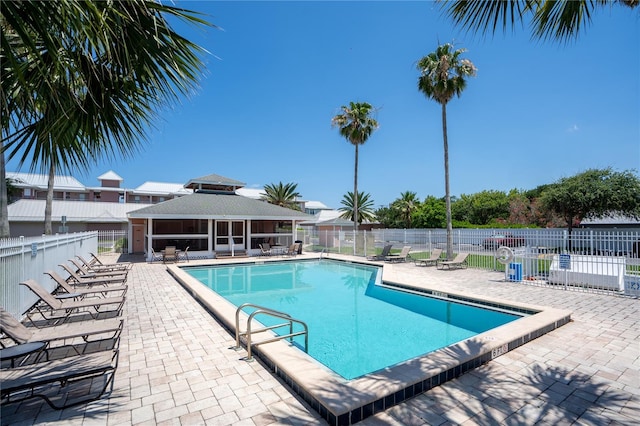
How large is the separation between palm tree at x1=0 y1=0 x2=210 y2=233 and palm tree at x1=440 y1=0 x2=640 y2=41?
3.32m

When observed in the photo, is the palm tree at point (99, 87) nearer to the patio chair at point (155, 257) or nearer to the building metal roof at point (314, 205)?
the patio chair at point (155, 257)

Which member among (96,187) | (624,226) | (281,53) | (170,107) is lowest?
(624,226)

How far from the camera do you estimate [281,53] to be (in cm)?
1558

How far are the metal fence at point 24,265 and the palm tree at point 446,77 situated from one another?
15581mm

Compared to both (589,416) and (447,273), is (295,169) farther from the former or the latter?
(589,416)

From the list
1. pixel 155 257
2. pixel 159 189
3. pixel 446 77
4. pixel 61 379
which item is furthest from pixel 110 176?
pixel 61 379

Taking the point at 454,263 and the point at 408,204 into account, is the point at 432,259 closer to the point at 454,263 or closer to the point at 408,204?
the point at 454,263

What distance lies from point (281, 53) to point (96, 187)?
133 feet

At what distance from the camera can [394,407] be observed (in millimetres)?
3578

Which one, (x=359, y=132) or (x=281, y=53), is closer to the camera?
(x=281, y=53)

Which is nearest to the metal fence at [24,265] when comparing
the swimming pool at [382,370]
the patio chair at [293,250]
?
the swimming pool at [382,370]

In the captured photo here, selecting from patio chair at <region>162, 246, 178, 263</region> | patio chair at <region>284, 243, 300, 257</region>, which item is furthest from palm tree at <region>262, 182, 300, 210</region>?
patio chair at <region>162, 246, 178, 263</region>

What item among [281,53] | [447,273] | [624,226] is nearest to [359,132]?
[281,53]

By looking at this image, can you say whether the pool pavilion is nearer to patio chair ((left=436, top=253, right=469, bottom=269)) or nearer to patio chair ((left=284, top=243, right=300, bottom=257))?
patio chair ((left=284, top=243, right=300, bottom=257))
